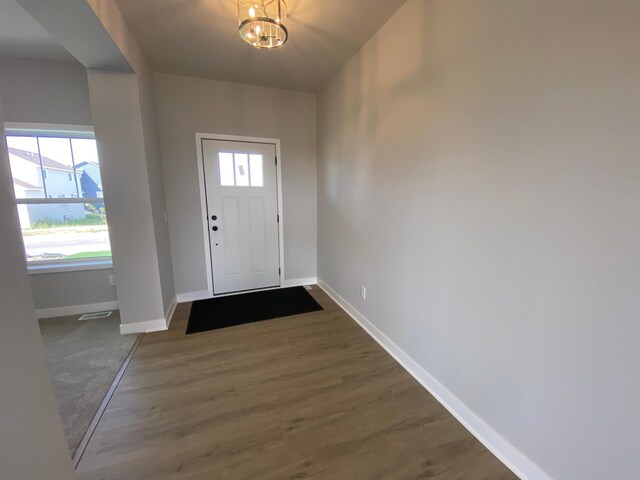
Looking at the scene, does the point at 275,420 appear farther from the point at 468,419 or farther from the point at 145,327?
the point at 145,327

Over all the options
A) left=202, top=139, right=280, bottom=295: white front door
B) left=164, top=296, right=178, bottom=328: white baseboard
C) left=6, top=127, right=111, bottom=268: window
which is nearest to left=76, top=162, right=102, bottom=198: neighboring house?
left=6, top=127, right=111, bottom=268: window

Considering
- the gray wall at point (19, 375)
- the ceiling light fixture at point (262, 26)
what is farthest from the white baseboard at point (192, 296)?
the ceiling light fixture at point (262, 26)

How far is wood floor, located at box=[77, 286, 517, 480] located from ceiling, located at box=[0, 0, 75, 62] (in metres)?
2.74

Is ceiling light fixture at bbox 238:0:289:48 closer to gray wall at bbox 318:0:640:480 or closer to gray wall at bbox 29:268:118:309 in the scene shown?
gray wall at bbox 318:0:640:480

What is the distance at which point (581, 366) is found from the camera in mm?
1066

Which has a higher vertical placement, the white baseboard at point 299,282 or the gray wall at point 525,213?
the gray wall at point 525,213

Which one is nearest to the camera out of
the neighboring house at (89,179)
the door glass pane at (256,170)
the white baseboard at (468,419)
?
the white baseboard at (468,419)

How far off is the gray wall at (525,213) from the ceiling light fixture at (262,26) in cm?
88

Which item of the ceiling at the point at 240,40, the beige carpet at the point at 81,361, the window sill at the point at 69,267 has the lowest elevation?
the beige carpet at the point at 81,361

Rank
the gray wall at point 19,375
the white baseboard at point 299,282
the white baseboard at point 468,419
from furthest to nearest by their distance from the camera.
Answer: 1. the white baseboard at point 299,282
2. the white baseboard at point 468,419
3. the gray wall at point 19,375

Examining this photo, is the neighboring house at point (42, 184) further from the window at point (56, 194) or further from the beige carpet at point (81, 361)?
the beige carpet at point (81, 361)

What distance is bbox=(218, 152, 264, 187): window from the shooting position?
3283 millimetres

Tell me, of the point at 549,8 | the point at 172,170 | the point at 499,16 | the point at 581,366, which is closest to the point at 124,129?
the point at 172,170

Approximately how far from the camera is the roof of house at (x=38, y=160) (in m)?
2.72
